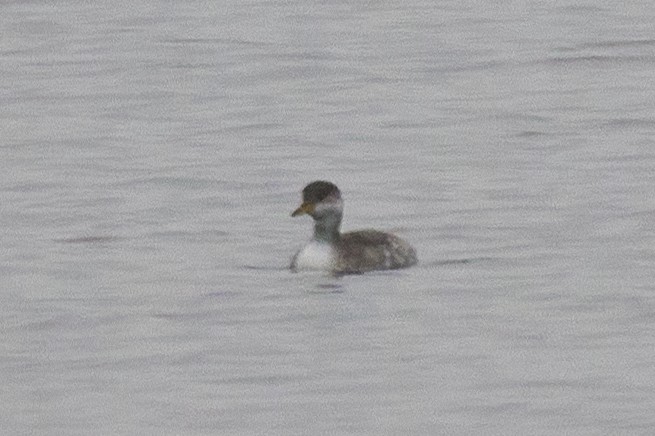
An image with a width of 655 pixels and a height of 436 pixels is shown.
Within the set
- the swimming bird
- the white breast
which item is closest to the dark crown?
the swimming bird

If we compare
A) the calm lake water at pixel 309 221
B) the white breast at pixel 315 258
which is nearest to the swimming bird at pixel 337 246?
the white breast at pixel 315 258

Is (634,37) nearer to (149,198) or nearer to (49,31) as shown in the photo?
(49,31)

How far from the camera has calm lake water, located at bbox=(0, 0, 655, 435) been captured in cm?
1753

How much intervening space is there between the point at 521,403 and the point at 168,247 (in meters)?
5.79

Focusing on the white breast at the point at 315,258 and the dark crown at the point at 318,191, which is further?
the dark crown at the point at 318,191

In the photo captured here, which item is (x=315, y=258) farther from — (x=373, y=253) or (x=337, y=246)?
(x=373, y=253)

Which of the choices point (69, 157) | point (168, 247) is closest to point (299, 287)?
point (168, 247)

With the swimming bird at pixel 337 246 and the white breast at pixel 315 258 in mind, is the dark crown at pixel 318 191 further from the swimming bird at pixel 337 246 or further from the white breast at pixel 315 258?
the white breast at pixel 315 258

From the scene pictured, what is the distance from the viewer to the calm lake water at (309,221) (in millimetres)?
17531

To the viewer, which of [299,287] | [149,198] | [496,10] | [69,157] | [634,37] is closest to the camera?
[299,287]

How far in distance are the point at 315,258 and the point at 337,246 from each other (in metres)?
0.25

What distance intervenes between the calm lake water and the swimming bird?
18 cm

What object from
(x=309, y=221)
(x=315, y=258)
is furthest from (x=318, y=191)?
(x=309, y=221)

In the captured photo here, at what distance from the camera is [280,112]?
2944cm
